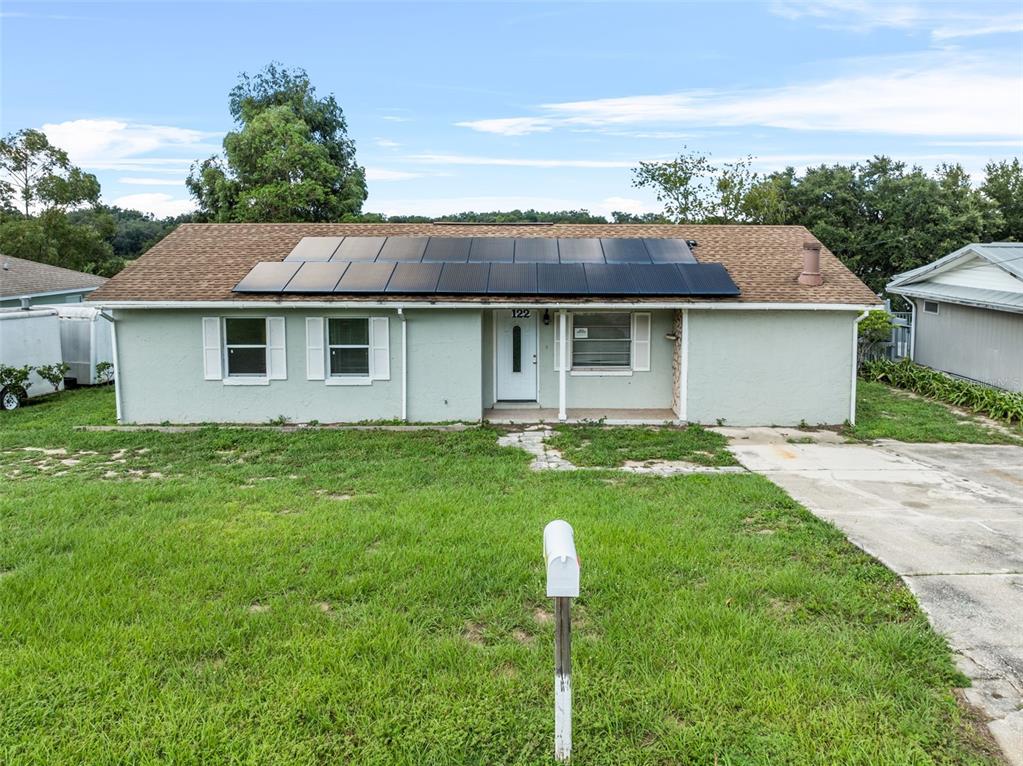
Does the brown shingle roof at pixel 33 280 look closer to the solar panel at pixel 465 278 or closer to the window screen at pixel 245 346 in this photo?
the window screen at pixel 245 346

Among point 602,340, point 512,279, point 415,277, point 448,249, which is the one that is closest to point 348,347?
point 415,277

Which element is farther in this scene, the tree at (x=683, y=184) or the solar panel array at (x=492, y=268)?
the tree at (x=683, y=184)

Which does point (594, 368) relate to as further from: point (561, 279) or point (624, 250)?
point (624, 250)

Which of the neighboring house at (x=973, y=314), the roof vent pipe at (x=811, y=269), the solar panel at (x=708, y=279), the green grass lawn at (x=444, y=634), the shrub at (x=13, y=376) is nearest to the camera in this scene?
the green grass lawn at (x=444, y=634)

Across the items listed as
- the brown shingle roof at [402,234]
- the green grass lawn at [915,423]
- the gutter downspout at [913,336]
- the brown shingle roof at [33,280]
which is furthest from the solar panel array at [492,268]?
the brown shingle roof at [33,280]

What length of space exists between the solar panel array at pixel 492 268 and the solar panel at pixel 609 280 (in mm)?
17

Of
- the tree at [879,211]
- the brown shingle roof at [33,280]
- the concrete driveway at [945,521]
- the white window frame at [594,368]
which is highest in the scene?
the tree at [879,211]

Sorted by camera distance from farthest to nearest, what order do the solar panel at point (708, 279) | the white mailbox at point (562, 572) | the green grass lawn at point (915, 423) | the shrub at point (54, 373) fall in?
the shrub at point (54, 373) → the solar panel at point (708, 279) → the green grass lawn at point (915, 423) → the white mailbox at point (562, 572)

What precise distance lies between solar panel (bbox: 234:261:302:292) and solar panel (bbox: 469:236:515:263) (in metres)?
3.30

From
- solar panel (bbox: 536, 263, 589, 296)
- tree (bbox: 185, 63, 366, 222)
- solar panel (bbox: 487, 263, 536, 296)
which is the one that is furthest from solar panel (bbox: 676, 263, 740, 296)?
tree (bbox: 185, 63, 366, 222)

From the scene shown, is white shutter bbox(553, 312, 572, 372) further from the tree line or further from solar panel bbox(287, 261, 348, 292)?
the tree line

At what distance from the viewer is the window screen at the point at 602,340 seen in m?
14.0

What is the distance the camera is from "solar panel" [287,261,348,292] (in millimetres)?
13000

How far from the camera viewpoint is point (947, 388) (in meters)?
15.7
